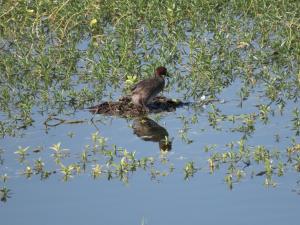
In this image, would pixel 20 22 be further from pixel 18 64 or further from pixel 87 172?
pixel 87 172

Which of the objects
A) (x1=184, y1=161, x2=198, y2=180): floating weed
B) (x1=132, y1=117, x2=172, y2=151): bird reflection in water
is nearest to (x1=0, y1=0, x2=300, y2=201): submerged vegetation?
(x1=184, y1=161, x2=198, y2=180): floating weed

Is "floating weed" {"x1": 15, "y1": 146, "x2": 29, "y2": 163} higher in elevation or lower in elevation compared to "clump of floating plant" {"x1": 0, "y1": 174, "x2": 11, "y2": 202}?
higher

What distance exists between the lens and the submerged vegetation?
11.1 metres

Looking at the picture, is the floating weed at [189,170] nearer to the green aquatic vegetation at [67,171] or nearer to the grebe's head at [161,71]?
the green aquatic vegetation at [67,171]

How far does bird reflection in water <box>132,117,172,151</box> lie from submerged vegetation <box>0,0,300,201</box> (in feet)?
0.82

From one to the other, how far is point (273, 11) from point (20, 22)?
4612 millimetres

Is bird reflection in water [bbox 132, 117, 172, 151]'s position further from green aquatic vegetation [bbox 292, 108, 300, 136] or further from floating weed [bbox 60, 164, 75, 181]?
green aquatic vegetation [bbox 292, 108, 300, 136]

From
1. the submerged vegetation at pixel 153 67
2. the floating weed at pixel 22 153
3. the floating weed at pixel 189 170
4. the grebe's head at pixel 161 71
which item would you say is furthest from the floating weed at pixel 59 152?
the grebe's head at pixel 161 71

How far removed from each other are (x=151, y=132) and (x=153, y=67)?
2.39m

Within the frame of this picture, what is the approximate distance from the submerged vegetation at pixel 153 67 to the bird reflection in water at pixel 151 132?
0.25 metres

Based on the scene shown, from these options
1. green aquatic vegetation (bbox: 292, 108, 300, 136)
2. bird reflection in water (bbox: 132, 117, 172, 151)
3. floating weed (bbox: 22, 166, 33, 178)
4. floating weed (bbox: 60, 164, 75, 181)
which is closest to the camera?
floating weed (bbox: 60, 164, 75, 181)

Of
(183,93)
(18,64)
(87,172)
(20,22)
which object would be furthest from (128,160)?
(20,22)

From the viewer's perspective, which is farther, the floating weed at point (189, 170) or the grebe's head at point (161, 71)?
the grebe's head at point (161, 71)

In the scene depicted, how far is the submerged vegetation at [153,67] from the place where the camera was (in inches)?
438
